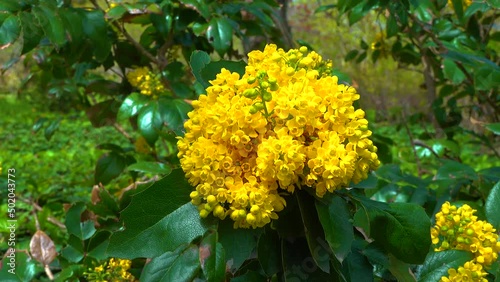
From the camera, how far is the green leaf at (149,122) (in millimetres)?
1866

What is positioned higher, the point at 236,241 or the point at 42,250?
the point at 236,241

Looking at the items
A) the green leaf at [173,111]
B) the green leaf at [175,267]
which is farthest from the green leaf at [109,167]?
the green leaf at [175,267]

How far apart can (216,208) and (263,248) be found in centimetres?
13

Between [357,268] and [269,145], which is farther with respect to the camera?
[357,268]

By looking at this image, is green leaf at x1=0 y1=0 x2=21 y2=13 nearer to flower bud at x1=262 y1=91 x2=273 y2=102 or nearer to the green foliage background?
the green foliage background

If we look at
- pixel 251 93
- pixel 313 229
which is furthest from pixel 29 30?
pixel 313 229

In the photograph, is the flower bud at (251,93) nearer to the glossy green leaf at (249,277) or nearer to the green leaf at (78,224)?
the glossy green leaf at (249,277)

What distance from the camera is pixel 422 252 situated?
0.92 metres

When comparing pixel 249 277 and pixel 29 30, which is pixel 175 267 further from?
pixel 29 30

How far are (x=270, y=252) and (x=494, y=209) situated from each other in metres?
0.64

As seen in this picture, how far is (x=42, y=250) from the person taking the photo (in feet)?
5.63

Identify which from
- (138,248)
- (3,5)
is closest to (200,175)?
(138,248)

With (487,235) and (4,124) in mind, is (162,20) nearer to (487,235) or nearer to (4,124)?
(487,235)

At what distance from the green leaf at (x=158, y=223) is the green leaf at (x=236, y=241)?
0.03 metres
